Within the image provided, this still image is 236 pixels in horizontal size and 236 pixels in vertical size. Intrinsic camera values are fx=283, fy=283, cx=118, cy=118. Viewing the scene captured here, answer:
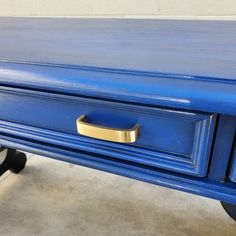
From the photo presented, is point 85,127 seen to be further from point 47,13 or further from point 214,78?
point 47,13

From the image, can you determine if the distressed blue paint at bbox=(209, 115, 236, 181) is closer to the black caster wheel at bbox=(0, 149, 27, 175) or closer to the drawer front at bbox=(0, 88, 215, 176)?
the drawer front at bbox=(0, 88, 215, 176)

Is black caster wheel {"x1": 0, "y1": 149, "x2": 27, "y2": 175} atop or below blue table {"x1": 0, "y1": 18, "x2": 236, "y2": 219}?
below

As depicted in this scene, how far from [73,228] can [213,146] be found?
0.79 metres

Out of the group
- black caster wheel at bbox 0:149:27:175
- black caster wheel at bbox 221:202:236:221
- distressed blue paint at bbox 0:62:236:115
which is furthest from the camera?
black caster wheel at bbox 0:149:27:175

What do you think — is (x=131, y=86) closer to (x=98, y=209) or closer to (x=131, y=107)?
(x=131, y=107)

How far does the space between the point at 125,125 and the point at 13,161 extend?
978 millimetres

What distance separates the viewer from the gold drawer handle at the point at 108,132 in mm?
406

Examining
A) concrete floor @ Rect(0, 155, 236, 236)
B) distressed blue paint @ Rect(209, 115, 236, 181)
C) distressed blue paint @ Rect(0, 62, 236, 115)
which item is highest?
distressed blue paint @ Rect(0, 62, 236, 115)

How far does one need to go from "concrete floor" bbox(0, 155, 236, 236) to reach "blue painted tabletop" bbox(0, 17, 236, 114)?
70cm

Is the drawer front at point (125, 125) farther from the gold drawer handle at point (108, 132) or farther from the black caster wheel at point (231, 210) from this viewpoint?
the black caster wheel at point (231, 210)

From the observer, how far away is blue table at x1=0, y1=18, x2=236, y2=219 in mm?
344

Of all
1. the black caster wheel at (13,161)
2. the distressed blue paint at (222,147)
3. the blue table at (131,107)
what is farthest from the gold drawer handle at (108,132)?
the black caster wheel at (13,161)

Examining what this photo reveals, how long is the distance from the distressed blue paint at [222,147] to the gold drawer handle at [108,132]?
113 mm

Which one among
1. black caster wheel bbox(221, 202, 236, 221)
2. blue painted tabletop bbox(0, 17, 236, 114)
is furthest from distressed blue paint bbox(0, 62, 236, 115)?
black caster wheel bbox(221, 202, 236, 221)
